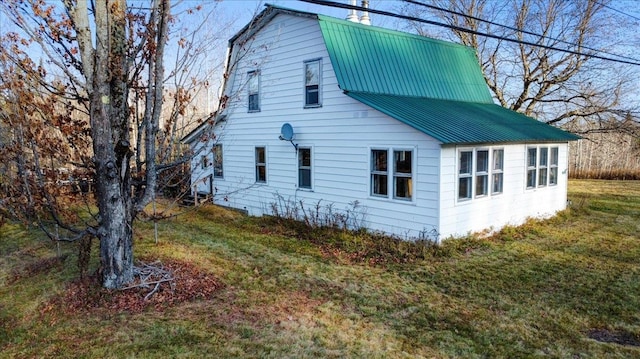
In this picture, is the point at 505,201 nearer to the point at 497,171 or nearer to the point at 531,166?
the point at 497,171

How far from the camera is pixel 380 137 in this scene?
32.1 ft

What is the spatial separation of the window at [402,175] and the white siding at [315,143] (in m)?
0.20

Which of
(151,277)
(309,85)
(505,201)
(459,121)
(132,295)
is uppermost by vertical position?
(309,85)

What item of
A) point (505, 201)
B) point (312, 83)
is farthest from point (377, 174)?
point (505, 201)

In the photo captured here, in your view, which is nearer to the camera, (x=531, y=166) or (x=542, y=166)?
(x=531, y=166)

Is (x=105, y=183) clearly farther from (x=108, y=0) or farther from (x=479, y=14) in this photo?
(x=479, y=14)

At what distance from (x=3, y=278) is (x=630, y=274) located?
11060 mm

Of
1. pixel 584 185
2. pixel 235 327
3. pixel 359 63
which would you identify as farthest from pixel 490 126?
pixel 584 185

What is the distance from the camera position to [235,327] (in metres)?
5.18

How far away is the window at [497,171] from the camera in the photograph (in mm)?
10260

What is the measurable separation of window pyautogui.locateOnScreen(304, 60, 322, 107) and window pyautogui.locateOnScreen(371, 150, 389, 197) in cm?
234

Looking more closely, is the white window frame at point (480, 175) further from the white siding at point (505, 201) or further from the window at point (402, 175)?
the window at point (402, 175)

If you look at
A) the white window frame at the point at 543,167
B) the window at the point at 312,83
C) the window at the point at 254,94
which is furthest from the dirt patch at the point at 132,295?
the white window frame at the point at 543,167

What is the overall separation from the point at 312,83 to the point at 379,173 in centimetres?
332
